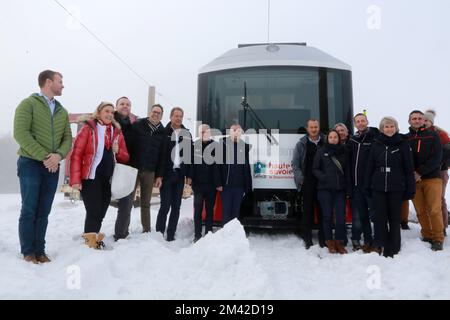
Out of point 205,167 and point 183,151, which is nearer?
point 205,167

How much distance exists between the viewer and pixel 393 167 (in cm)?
398

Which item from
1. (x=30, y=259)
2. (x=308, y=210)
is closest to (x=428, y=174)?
(x=308, y=210)

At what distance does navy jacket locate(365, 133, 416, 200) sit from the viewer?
3.95 meters

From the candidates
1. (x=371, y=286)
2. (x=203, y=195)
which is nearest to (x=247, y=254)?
(x=371, y=286)

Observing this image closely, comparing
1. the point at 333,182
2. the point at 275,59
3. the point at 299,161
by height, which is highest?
the point at 275,59

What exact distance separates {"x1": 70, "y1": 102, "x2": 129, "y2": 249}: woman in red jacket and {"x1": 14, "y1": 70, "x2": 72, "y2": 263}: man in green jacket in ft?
0.64

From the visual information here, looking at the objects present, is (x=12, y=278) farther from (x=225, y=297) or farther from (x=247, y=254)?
(x=247, y=254)

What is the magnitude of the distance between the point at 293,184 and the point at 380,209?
46.3 inches

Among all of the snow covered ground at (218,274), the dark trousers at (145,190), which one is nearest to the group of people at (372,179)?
the snow covered ground at (218,274)

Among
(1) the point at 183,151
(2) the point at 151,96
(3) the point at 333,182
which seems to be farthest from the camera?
(2) the point at 151,96

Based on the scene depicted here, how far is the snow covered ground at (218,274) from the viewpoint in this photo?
2754 mm

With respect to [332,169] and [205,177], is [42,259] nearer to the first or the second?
[205,177]

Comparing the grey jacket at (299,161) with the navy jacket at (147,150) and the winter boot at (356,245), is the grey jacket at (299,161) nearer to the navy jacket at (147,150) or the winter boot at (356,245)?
the winter boot at (356,245)

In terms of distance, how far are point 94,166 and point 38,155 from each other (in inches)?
23.7
